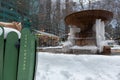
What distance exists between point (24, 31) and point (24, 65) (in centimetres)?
37

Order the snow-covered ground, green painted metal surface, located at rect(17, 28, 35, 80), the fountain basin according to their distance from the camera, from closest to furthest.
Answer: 1. green painted metal surface, located at rect(17, 28, 35, 80)
2. the snow-covered ground
3. the fountain basin

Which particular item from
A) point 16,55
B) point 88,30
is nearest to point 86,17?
point 88,30

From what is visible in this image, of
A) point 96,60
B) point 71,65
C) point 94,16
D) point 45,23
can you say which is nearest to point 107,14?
point 94,16

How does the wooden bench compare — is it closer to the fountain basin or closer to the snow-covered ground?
the snow-covered ground

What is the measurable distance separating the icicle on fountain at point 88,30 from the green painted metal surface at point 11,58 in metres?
4.71

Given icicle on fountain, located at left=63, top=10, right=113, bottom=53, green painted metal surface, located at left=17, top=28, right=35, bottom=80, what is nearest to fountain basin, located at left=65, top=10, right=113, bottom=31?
icicle on fountain, located at left=63, top=10, right=113, bottom=53

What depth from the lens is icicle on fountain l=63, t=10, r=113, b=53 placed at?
21.5ft

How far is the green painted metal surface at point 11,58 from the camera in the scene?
1988 mm

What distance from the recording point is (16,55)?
2010mm

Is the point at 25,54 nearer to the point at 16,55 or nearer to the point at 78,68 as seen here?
the point at 16,55

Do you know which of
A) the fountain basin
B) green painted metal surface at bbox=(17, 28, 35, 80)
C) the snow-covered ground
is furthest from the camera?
the fountain basin

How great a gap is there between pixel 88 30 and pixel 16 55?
20.3 ft

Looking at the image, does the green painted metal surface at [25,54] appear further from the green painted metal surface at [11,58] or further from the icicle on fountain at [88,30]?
the icicle on fountain at [88,30]

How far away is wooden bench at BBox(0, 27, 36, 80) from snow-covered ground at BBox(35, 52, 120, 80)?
1.19m
